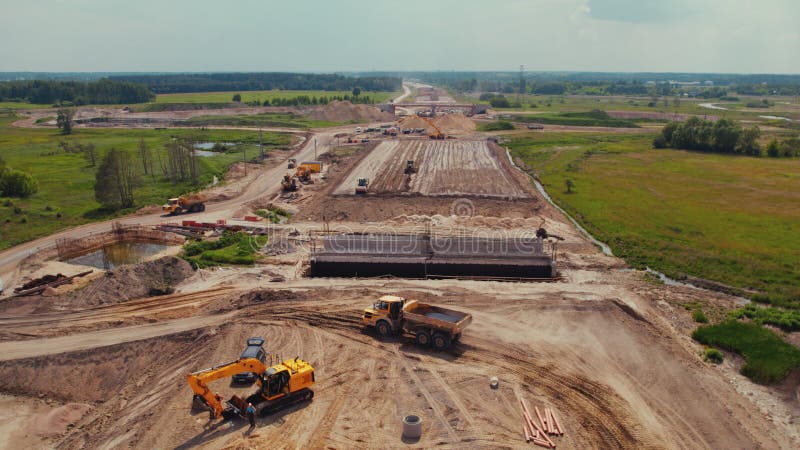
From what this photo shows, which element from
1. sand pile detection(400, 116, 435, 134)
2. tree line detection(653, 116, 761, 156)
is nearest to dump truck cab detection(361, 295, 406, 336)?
tree line detection(653, 116, 761, 156)

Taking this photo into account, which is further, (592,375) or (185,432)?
(592,375)

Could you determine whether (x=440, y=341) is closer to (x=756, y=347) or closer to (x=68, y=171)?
(x=756, y=347)

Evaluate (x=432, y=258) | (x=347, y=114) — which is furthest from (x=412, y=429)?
(x=347, y=114)

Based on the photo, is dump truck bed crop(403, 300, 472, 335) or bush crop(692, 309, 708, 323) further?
bush crop(692, 309, 708, 323)

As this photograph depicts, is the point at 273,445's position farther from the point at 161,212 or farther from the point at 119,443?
the point at 161,212

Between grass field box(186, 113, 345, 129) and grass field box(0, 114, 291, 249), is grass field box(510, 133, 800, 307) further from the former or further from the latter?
grass field box(186, 113, 345, 129)

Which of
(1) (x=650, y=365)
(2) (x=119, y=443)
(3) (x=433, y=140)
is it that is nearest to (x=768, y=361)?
(1) (x=650, y=365)

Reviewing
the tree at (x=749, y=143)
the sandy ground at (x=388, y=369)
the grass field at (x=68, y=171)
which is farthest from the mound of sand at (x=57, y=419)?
the tree at (x=749, y=143)
